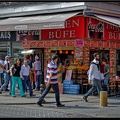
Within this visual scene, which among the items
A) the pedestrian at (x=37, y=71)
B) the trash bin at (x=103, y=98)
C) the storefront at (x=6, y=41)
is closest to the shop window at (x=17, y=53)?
the storefront at (x=6, y=41)

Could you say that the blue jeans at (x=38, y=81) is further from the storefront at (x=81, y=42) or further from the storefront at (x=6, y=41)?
the storefront at (x=6, y=41)

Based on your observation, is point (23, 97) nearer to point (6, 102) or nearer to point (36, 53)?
point (6, 102)

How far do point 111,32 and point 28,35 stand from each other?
4.67m

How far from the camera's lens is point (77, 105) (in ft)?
43.7

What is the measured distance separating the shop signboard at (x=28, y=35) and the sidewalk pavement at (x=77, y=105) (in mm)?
4642

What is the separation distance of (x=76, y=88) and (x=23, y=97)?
2943 mm

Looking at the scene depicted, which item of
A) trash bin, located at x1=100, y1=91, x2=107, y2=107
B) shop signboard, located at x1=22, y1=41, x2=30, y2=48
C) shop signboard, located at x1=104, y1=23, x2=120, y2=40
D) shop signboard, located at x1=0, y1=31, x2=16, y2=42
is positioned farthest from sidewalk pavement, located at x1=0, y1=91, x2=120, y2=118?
shop signboard, located at x1=0, y1=31, x2=16, y2=42

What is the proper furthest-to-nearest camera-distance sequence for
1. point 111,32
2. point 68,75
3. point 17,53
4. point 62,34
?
point 17,53 → point 111,32 → point 62,34 → point 68,75

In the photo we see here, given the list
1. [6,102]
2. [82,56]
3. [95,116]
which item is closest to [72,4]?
[82,56]

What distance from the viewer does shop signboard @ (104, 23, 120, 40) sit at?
1908 centimetres

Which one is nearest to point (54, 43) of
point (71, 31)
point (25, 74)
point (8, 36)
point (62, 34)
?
point (62, 34)

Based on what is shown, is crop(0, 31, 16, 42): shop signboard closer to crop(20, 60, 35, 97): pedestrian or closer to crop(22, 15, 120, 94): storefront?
crop(22, 15, 120, 94): storefront

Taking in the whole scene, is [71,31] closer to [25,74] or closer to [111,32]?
[111,32]

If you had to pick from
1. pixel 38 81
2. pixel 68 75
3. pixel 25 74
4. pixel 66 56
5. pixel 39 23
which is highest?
pixel 39 23
